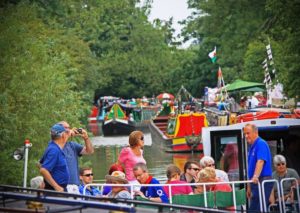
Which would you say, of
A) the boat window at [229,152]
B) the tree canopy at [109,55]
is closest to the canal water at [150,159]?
the tree canopy at [109,55]

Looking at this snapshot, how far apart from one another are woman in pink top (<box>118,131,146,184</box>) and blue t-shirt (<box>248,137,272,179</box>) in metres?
1.68

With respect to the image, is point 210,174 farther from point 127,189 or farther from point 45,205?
point 45,205

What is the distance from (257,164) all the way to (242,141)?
2.32m

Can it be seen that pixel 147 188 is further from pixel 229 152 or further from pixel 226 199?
pixel 229 152

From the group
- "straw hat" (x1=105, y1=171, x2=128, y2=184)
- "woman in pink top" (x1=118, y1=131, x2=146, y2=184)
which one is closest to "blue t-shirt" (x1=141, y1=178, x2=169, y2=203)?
"straw hat" (x1=105, y1=171, x2=128, y2=184)

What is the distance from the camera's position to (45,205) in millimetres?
9078

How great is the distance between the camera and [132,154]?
555 inches

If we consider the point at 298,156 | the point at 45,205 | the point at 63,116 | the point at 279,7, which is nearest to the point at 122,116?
the point at 279,7

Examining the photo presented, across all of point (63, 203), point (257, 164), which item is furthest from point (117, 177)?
point (63, 203)

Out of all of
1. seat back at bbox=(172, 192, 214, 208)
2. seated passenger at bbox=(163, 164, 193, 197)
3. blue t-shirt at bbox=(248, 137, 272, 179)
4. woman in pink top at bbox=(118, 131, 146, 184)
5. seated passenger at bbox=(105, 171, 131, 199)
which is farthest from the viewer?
woman in pink top at bbox=(118, 131, 146, 184)

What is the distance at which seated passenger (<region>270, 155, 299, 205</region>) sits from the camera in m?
13.5

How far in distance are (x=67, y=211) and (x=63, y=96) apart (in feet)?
68.0

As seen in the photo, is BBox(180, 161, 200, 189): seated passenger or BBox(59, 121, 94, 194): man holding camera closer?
BBox(59, 121, 94, 194): man holding camera

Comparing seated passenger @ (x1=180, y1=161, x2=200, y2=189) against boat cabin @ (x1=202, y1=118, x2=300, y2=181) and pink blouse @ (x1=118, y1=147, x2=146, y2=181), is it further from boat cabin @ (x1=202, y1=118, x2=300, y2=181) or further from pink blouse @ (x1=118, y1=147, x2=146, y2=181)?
boat cabin @ (x1=202, y1=118, x2=300, y2=181)
